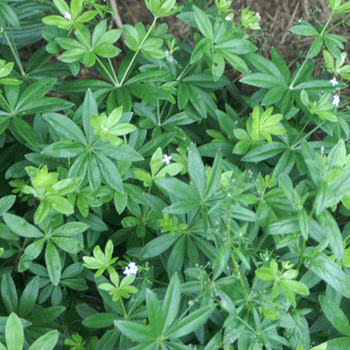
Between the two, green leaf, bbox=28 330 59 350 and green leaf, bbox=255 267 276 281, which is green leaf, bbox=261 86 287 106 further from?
green leaf, bbox=28 330 59 350

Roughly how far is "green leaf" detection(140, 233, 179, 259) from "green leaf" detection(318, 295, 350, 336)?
2.42ft

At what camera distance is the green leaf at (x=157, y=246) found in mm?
1990

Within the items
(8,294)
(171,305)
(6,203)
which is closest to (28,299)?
(8,294)

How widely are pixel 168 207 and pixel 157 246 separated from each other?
0.30 m

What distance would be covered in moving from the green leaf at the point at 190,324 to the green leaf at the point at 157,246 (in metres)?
0.43

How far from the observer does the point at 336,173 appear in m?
1.74

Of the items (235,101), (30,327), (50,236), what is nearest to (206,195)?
(50,236)

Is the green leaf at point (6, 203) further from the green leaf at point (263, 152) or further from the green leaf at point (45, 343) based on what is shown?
the green leaf at point (263, 152)

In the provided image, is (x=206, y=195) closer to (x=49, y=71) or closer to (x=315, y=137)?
(x=49, y=71)

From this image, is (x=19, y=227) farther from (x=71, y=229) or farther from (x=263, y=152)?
(x=263, y=152)

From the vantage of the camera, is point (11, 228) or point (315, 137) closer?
point (11, 228)

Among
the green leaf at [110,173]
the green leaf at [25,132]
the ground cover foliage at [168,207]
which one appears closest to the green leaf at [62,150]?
the ground cover foliage at [168,207]

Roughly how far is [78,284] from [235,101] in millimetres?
1823

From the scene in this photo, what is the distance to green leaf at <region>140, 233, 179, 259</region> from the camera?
78.4 inches
